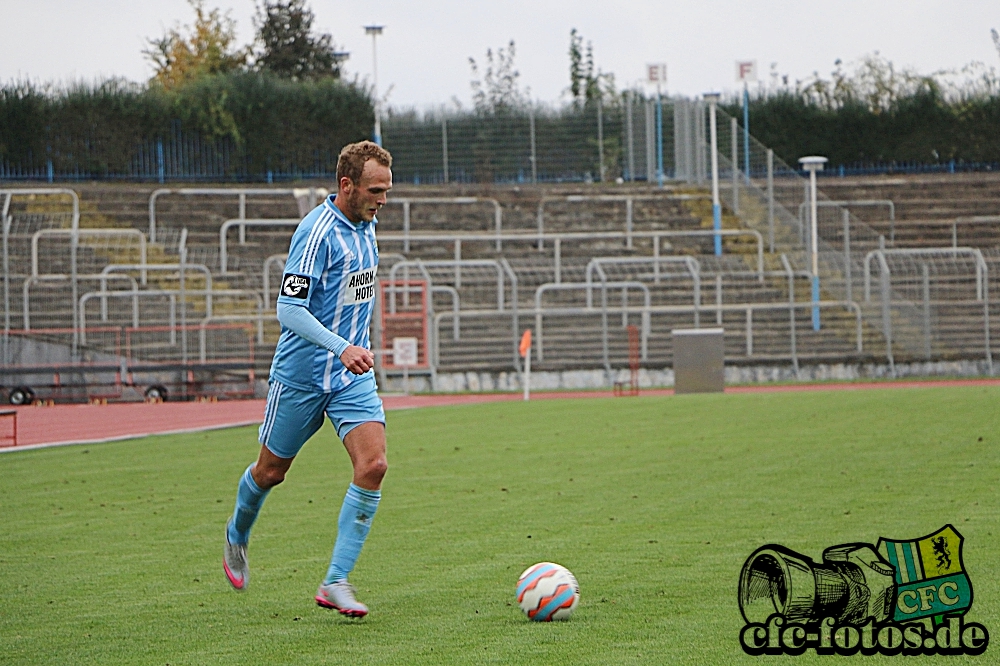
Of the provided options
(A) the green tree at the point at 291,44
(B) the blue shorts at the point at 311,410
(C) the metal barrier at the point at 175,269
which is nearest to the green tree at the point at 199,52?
(A) the green tree at the point at 291,44

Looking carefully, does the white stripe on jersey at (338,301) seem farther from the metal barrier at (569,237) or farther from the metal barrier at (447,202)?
the metal barrier at (447,202)

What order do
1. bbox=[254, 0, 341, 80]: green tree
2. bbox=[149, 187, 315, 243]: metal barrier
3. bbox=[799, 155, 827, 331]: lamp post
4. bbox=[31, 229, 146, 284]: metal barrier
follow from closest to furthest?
1. bbox=[31, 229, 146, 284]: metal barrier
2. bbox=[799, 155, 827, 331]: lamp post
3. bbox=[149, 187, 315, 243]: metal barrier
4. bbox=[254, 0, 341, 80]: green tree

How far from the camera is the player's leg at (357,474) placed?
6129 millimetres

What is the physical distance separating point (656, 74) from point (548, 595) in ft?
115

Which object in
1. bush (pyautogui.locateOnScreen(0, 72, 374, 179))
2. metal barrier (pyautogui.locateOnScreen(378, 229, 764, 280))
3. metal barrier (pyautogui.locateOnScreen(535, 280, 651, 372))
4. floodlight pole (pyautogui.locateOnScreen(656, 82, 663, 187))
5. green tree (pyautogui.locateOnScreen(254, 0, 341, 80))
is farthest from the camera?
green tree (pyautogui.locateOnScreen(254, 0, 341, 80))

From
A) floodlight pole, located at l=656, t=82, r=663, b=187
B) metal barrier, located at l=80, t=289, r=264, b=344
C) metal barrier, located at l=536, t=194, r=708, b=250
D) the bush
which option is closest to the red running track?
metal barrier, located at l=80, t=289, r=264, b=344

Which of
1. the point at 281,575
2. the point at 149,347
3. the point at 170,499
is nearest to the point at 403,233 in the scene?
the point at 149,347

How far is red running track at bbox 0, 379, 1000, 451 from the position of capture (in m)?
17.5

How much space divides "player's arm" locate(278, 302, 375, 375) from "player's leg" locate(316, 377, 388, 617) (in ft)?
0.97

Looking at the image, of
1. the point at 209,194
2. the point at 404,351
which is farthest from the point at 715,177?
the point at 209,194

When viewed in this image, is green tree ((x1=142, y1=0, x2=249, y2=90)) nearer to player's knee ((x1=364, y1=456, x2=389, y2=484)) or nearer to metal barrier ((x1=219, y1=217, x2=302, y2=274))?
metal barrier ((x1=219, y1=217, x2=302, y2=274))

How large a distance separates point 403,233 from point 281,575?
26.6m

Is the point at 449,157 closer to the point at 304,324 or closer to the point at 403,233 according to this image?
the point at 403,233

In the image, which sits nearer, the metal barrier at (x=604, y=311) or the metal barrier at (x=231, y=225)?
the metal barrier at (x=604, y=311)
